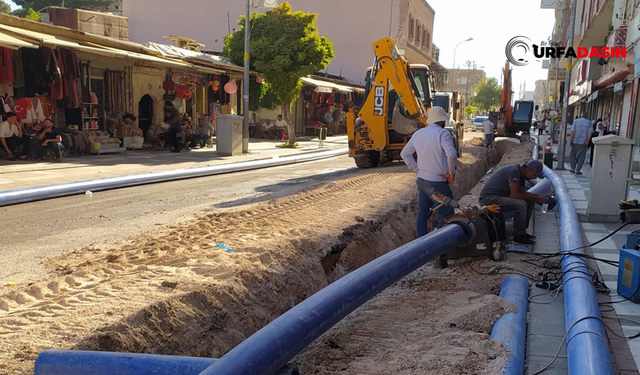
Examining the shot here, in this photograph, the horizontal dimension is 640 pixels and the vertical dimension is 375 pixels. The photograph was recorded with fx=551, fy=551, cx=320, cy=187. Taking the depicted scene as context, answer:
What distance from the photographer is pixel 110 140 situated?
16.6 metres

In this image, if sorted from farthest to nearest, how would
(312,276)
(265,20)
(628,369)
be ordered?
(265,20), (312,276), (628,369)

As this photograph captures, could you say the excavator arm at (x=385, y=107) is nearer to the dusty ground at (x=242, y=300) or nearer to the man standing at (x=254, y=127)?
the dusty ground at (x=242, y=300)

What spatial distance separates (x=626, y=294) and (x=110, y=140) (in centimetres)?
1485

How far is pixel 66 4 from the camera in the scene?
46.1 metres

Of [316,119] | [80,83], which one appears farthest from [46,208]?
[316,119]

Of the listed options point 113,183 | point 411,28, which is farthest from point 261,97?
point 411,28

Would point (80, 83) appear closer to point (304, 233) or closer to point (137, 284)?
point (304, 233)

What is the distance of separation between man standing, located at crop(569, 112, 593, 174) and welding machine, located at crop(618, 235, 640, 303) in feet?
30.2

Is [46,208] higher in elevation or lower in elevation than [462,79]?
lower

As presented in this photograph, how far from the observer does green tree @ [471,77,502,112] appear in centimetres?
9206

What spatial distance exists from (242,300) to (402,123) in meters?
9.81

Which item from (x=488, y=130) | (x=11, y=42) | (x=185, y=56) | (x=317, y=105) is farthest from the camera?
(x=317, y=105)

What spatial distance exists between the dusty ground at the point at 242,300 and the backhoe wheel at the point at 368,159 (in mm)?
7641

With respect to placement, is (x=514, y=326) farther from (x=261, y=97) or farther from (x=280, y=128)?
(x=280, y=128)
